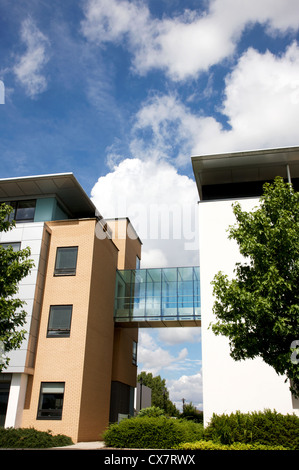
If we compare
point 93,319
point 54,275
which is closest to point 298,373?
point 93,319

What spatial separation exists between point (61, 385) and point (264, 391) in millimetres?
9991

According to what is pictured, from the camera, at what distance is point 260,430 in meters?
13.9

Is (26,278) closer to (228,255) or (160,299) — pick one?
(160,299)

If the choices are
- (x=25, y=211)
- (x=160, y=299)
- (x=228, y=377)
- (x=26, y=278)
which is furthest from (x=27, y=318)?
(x=228, y=377)

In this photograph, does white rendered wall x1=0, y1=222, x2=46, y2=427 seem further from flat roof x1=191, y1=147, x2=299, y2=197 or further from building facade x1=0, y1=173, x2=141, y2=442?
flat roof x1=191, y1=147, x2=299, y2=197

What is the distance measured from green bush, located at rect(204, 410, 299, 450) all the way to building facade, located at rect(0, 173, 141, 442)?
8.71 metres

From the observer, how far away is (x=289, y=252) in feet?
44.6

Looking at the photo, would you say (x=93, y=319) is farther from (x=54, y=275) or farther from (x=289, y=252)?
(x=289, y=252)

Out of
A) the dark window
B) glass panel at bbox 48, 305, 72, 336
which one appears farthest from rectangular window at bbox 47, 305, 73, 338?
the dark window

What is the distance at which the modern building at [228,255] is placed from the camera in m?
19.3

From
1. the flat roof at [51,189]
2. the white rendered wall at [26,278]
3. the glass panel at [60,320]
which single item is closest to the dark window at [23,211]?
the flat roof at [51,189]

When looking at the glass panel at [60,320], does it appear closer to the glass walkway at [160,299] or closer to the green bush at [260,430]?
the glass walkway at [160,299]

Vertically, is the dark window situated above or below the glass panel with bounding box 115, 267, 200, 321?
above

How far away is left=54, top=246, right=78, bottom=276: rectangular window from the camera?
78.4 feet
